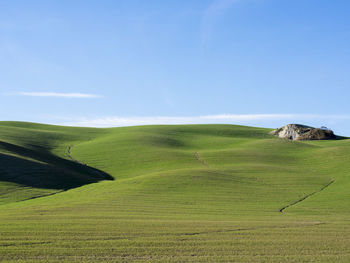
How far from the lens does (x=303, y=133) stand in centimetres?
8138

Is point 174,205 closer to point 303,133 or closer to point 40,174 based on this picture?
point 40,174

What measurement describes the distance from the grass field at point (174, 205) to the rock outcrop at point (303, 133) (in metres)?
17.3

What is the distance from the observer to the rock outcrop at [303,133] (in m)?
80.8

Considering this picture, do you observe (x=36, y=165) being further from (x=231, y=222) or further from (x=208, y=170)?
(x=231, y=222)

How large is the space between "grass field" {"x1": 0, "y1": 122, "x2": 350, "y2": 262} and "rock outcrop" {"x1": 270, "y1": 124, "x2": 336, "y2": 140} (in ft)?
56.7

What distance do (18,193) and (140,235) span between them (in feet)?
60.2

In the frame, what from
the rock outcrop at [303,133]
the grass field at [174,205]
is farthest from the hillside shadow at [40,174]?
the rock outcrop at [303,133]

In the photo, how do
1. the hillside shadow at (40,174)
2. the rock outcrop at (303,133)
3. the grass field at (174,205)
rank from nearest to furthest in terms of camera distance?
1. the grass field at (174,205)
2. the hillside shadow at (40,174)
3. the rock outcrop at (303,133)

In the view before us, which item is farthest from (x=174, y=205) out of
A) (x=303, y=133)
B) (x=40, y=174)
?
(x=303, y=133)

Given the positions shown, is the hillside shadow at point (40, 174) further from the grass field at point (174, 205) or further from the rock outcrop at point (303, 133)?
the rock outcrop at point (303, 133)

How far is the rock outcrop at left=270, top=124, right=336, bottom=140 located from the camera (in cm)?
8075

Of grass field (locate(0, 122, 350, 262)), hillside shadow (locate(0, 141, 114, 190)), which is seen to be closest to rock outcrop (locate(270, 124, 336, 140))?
grass field (locate(0, 122, 350, 262))

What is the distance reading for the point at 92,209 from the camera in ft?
87.2

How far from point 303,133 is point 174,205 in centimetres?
5854
